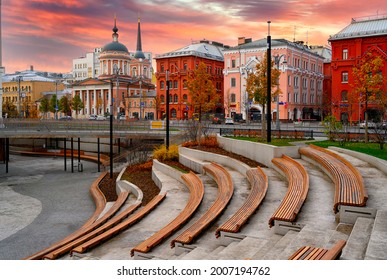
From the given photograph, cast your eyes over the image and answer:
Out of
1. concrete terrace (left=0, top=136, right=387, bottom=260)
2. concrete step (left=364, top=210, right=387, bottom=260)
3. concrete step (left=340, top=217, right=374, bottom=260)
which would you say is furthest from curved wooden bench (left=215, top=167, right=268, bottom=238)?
concrete step (left=364, top=210, right=387, bottom=260)

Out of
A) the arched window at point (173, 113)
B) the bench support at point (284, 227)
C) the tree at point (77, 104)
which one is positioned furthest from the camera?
the tree at point (77, 104)

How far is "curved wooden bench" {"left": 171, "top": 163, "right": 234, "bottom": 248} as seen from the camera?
9002mm

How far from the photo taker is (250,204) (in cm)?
1070

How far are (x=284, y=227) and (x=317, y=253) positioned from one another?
2.18m

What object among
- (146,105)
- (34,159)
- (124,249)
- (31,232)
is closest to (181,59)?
(146,105)

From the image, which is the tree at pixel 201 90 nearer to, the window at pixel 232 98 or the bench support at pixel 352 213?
the bench support at pixel 352 213

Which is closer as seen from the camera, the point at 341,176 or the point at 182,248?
the point at 182,248

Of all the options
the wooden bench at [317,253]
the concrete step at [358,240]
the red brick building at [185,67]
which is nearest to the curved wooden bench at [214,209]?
the wooden bench at [317,253]

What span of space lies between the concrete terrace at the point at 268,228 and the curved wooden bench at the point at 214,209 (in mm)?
176

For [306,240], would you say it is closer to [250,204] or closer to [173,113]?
[250,204]

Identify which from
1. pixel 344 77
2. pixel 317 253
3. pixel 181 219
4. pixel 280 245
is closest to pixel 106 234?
pixel 181 219

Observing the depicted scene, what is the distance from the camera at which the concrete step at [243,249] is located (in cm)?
763

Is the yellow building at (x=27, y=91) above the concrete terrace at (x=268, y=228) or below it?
above
